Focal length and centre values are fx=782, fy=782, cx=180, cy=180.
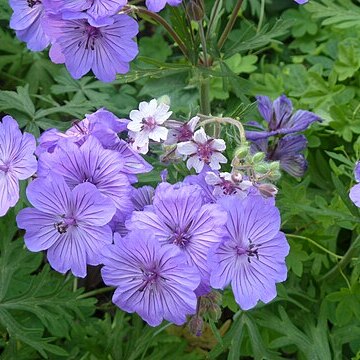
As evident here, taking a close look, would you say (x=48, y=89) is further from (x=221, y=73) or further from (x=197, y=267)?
(x=197, y=267)

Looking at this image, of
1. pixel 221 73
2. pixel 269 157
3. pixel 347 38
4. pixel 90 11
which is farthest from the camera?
pixel 347 38

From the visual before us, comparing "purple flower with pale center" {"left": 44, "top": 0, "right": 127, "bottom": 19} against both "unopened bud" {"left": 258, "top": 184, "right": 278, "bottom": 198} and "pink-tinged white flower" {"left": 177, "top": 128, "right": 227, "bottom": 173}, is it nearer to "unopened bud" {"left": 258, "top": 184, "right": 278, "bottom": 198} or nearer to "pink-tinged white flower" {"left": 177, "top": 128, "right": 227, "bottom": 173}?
"pink-tinged white flower" {"left": 177, "top": 128, "right": 227, "bottom": 173}

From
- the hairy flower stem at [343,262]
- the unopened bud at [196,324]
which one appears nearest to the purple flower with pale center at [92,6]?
the unopened bud at [196,324]

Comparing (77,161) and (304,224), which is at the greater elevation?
(77,161)

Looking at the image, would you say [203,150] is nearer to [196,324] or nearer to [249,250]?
[249,250]

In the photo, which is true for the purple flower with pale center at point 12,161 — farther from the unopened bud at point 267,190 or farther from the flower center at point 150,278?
the unopened bud at point 267,190

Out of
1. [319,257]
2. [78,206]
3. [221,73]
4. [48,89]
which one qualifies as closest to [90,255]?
[78,206]
